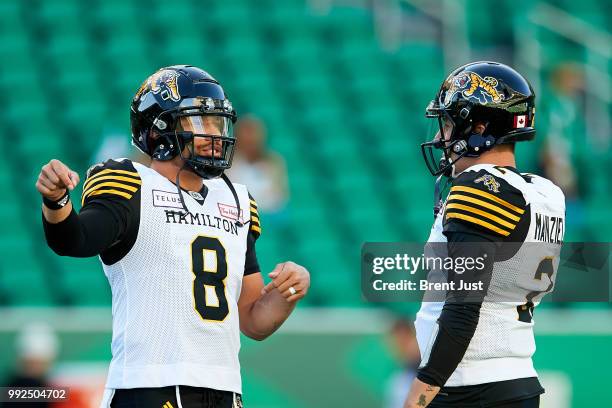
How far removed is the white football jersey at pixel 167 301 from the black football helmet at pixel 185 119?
6.9 inches

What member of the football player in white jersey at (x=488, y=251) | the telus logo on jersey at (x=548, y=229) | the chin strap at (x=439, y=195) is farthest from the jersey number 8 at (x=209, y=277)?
the telus logo on jersey at (x=548, y=229)

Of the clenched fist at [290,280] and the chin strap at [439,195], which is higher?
the chin strap at [439,195]

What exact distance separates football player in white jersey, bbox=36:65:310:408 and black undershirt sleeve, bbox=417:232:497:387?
599mm

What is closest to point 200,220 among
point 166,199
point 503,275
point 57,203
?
point 166,199

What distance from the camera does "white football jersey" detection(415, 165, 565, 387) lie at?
4207 millimetres

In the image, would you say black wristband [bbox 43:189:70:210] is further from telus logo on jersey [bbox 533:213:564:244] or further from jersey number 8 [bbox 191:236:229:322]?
telus logo on jersey [bbox 533:213:564:244]

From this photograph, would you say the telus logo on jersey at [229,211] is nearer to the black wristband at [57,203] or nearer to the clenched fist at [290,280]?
the clenched fist at [290,280]

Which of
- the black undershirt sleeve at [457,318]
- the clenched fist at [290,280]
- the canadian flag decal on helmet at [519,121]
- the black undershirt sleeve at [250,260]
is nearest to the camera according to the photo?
the black undershirt sleeve at [457,318]

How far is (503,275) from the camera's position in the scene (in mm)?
4281

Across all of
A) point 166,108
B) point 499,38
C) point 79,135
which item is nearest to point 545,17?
point 499,38

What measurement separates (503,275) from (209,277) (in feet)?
3.66

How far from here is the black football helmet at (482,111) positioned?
4500mm

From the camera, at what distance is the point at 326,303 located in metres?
9.69

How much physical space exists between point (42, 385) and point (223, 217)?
149 inches
